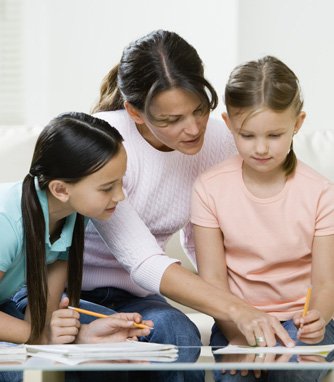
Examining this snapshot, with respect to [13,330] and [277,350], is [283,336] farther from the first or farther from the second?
[13,330]

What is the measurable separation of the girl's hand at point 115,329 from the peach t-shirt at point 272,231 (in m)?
0.32

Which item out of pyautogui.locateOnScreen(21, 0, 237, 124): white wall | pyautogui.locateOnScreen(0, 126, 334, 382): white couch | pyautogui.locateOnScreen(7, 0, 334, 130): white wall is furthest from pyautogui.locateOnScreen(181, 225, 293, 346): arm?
pyautogui.locateOnScreen(21, 0, 237, 124): white wall

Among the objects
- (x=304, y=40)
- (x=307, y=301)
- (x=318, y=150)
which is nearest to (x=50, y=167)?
(x=307, y=301)

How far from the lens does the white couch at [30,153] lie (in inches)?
91.0

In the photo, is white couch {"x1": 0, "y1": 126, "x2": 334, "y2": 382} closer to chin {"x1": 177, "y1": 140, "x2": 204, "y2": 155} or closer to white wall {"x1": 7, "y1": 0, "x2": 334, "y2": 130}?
chin {"x1": 177, "y1": 140, "x2": 204, "y2": 155}

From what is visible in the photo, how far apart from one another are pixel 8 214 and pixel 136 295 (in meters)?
0.41

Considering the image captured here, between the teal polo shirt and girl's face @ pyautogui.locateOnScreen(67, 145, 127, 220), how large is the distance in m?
0.07

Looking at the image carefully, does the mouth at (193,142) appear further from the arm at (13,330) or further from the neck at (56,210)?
the arm at (13,330)

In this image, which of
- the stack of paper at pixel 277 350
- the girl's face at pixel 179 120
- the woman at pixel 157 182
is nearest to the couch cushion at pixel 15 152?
the woman at pixel 157 182

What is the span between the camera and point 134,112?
191 centimetres

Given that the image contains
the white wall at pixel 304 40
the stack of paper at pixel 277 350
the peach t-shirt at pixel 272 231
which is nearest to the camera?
the stack of paper at pixel 277 350

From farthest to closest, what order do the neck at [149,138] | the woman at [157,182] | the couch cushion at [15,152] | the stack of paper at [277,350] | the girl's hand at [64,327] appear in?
the couch cushion at [15,152]
the neck at [149,138]
the woman at [157,182]
the girl's hand at [64,327]
the stack of paper at [277,350]

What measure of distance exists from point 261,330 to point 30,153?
3.23ft

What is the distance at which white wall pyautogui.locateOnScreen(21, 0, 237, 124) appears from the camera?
3.63 m
